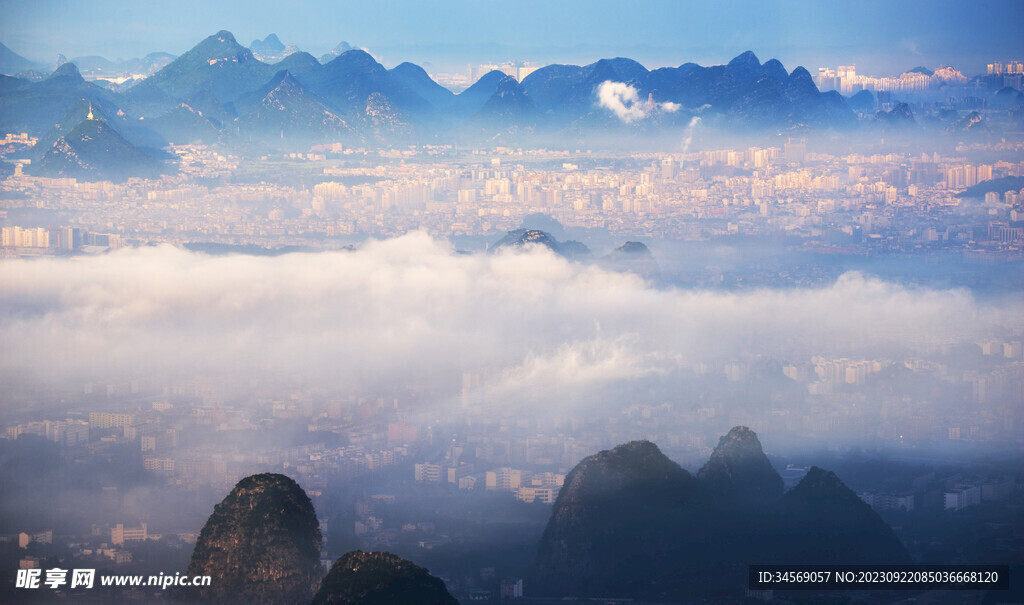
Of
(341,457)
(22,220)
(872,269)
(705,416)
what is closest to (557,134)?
(872,269)

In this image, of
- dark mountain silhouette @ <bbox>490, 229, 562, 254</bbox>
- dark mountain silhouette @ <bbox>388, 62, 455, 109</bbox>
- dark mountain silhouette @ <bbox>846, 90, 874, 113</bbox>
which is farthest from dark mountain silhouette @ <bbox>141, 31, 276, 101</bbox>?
dark mountain silhouette @ <bbox>846, 90, 874, 113</bbox>

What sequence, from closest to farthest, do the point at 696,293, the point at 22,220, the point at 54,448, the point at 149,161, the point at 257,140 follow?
the point at 54,448, the point at 22,220, the point at 696,293, the point at 149,161, the point at 257,140

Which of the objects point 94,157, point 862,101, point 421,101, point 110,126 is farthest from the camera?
point 421,101

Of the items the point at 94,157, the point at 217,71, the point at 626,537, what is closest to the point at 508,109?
the point at 217,71

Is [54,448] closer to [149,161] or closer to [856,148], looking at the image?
[149,161]

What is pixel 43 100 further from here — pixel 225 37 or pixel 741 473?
pixel 741 473

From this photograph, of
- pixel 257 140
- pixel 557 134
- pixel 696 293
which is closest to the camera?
pixel 696 293

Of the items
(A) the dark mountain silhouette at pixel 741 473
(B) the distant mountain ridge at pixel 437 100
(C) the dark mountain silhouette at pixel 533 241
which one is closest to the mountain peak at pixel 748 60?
(B) the distant mountain ridge at pixel 437 100
